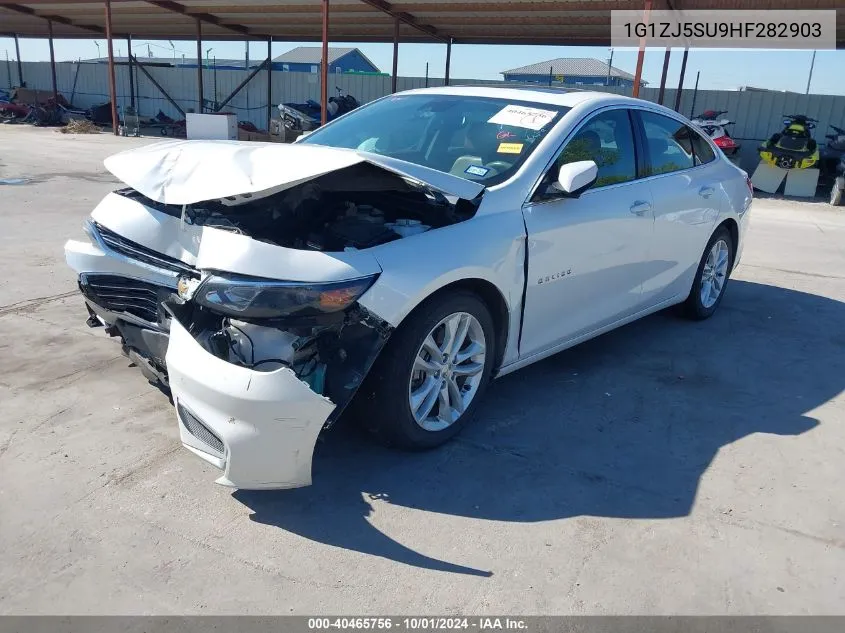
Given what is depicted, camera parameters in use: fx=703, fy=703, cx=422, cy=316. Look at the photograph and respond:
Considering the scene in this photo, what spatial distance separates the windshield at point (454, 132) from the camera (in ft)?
12.5

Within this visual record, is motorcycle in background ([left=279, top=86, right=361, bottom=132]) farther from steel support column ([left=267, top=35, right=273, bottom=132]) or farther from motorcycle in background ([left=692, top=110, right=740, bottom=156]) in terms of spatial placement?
motorcycle in background ([left=692, top=110, right=740, bottom=156])

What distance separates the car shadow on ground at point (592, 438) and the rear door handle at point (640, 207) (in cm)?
103

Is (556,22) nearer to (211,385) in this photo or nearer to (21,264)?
(21,264)

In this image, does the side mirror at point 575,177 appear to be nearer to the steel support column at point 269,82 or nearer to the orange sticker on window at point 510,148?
the orange sticker on window at point 510,148

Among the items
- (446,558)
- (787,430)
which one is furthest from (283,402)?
(787,430)

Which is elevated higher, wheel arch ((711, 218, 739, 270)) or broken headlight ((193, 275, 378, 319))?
broken headlight ((193, 275, 378, 319))

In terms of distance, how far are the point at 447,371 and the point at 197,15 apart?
23386mm

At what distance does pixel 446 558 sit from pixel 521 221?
169cm

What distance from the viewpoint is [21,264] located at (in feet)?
20.4

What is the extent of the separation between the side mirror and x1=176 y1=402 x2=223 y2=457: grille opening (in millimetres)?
2136

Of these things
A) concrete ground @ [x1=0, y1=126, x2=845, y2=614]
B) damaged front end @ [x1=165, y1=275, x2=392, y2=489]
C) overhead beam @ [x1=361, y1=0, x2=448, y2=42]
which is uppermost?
overhead beam @ [x1=361, y1=0, x2=448, y2=42]

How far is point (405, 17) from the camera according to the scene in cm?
1948

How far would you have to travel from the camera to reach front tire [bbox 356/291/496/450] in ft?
10.1

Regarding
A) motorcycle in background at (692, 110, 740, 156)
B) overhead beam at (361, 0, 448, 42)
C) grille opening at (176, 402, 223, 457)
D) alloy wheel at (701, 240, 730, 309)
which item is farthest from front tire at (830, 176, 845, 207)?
grille opening at (176, 402, 223, 457)
